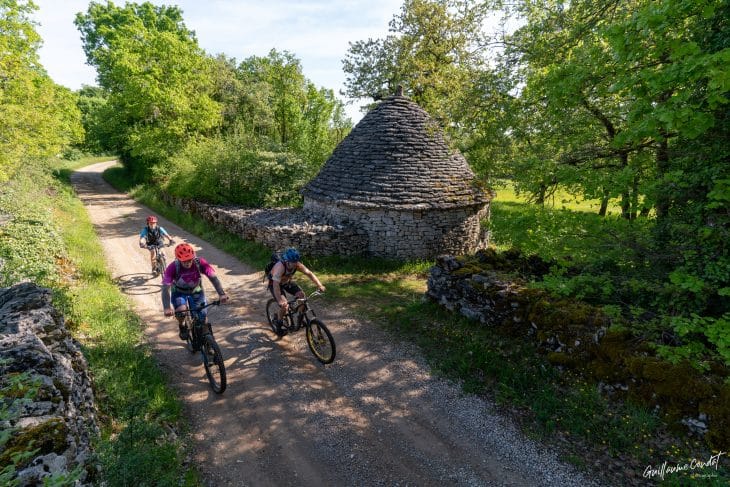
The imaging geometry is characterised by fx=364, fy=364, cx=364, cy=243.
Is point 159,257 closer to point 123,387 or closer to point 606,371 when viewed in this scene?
point 123,387

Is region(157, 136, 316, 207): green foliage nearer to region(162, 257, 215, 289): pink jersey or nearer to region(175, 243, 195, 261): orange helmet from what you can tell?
region(162, 257, 215, 289): pink jersey

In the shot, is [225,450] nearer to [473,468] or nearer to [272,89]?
[473,468]

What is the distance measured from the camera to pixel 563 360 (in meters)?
5.69

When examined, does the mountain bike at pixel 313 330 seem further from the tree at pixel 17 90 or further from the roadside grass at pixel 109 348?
the tree at pixel 17 90

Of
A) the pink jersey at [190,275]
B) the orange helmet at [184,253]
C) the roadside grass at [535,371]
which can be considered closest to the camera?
the roadside grass at [535,371]

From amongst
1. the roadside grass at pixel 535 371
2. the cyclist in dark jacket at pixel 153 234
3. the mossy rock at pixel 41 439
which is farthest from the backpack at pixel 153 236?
the mossy rock at pixel 41 439

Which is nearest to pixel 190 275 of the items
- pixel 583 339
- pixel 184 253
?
pixel 184 253

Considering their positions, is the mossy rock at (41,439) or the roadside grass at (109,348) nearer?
the mossy rock at (41,439)

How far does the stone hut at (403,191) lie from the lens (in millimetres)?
12398

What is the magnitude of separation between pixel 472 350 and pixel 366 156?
884 centimetres

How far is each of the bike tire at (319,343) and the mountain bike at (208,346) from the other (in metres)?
1.52

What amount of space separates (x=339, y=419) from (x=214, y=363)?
218 centimetres

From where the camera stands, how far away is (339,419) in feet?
17.2

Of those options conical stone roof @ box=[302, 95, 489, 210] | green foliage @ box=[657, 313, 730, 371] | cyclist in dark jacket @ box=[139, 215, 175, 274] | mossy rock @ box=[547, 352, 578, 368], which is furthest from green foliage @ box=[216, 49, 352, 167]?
green foliage @ box=[657, 313, 730, 371]
